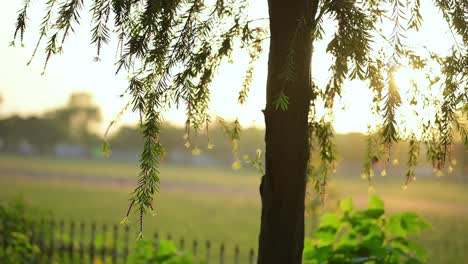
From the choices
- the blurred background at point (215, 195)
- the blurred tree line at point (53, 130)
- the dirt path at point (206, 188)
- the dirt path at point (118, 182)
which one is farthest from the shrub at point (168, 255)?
the blurred tree line at point (53, 130)

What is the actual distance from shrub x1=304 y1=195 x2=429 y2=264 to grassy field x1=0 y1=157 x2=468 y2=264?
18.1 ft

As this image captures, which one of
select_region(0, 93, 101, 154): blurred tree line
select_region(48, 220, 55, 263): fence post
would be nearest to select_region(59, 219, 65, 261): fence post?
select_region(48, 220, 55, 263): fence post

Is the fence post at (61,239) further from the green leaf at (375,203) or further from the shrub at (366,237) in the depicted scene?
the green leaf at (375,203)

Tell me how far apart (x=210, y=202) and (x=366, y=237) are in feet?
128

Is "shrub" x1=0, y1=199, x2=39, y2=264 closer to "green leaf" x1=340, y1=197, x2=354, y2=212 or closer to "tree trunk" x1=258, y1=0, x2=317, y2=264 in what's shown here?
"green leaf" x1=340, y1=197, x2=354, y2=212

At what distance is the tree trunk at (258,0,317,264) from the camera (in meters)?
3.28

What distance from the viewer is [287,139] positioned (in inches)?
129

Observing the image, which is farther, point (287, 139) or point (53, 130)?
point (53, 130)

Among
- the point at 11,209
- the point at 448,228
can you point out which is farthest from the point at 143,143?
the point at 448,228

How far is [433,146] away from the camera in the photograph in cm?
376

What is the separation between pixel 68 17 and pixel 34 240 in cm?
638

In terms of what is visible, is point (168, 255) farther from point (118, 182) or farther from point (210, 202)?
point (118, 182)

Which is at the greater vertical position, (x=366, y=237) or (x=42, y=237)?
(x=366, y=237)

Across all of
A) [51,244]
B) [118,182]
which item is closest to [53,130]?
[118,182]
